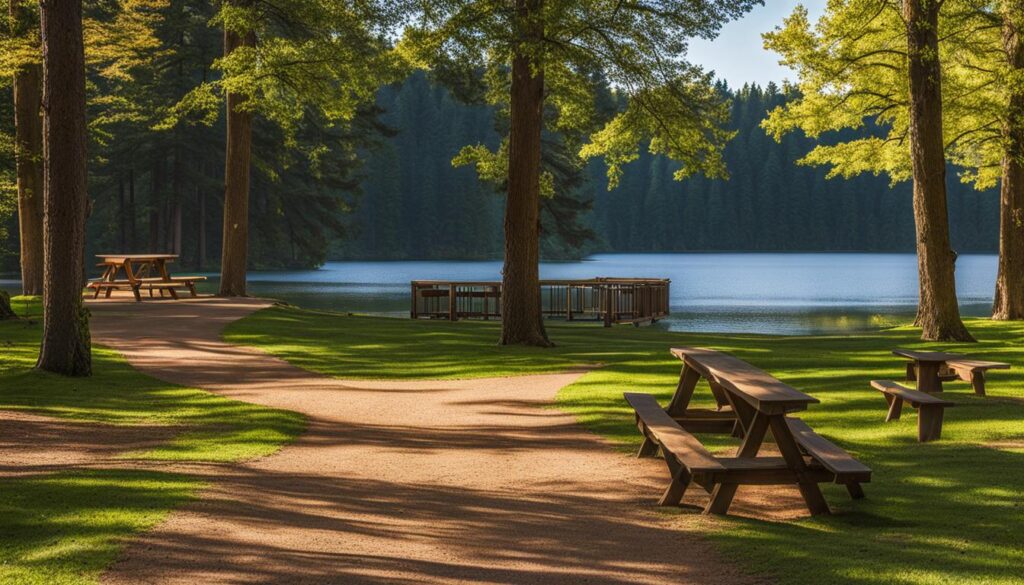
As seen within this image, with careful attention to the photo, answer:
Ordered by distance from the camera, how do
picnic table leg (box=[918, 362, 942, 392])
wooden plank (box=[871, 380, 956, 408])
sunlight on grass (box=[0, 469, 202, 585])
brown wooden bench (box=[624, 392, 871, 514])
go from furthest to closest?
picnic table leg (box=[918, 362, 942, 392]), wooden plank (box=[871, 380, 956, 408]), brown wooden bench (box=[624, 392, 871, 514]), sunlight on grass (box=[0, 469, 202, 585])

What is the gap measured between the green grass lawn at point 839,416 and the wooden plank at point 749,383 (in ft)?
2.47

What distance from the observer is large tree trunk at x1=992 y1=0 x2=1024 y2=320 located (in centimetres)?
2481

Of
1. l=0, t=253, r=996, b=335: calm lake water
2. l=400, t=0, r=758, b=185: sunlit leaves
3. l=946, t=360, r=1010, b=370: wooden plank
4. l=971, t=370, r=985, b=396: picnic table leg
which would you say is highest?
l=400, t=0, r=758, b=185: sunlit leaves

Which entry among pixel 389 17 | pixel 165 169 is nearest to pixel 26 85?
pixel 389 17

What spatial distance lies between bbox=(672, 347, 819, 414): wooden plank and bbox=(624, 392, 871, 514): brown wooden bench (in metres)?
0.42

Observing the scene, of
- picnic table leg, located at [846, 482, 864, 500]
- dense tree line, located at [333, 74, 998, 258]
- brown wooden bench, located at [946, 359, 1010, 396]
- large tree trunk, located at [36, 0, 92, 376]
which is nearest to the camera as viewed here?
picnic table leg, located at [846, 482, 864, 500]

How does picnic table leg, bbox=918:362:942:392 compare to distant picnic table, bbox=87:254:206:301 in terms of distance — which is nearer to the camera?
picnic table leg, bbox=918:362:942:392

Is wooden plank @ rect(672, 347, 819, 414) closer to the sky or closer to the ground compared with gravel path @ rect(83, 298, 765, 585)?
closer to the sky

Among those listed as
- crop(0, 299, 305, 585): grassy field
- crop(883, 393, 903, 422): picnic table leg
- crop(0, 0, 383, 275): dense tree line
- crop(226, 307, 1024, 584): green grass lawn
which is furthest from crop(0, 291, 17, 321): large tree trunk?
crop(0, 0, 383, 275): dense tree line

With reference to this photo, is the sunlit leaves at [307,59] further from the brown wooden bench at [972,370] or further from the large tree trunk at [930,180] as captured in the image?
the brown wooden bench at [972,370]

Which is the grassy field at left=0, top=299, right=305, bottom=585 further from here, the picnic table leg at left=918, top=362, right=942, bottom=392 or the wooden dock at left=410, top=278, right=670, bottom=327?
the wooden dock at left=410, top=278, right=670, bottom=327

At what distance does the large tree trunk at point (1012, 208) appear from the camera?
24812 mm

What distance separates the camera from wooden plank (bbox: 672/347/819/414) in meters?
6.25

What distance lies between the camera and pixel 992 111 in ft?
80.4
